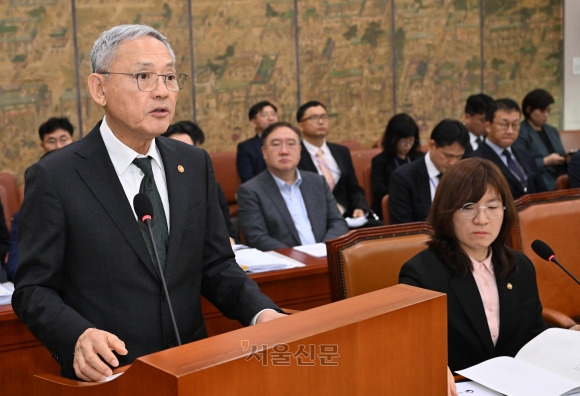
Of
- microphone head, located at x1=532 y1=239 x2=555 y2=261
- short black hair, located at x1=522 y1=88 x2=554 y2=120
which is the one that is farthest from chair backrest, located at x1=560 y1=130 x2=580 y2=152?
microphone head, located at x1=532 y1=239 x2=555 y2=261

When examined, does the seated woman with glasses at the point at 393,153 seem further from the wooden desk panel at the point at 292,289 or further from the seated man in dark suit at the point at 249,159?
the wooden desk panel at the point at 292,289

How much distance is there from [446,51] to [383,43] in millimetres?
809

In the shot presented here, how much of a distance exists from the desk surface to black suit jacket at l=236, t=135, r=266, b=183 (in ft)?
8.61

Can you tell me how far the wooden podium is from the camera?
3.61 feet

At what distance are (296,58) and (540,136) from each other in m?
2.51

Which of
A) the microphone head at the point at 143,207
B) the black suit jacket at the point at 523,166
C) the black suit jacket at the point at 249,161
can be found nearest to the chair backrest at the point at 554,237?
the microphone head at the point at 143,207

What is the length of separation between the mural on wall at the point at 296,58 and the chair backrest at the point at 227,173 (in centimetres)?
87

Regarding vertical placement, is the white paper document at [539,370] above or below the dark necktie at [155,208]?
below

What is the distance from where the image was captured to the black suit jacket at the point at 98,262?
5.53 feet

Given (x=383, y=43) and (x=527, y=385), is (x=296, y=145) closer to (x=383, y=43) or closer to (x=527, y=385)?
(x=527, y=385)

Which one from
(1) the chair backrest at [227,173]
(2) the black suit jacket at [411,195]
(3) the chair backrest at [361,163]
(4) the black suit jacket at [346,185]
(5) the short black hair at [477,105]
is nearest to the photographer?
(2) the black suit jacket at [411,195]

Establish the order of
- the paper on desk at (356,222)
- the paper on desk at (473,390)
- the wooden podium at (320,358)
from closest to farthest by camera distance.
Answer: the wooden podium at (320,358) → the paper on desk at (473,390) → the paper on desk at (356,222)

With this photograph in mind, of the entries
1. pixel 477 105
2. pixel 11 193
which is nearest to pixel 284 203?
pixel 11 193

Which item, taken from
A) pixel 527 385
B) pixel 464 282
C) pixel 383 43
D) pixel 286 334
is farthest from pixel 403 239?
pixel 383 43
